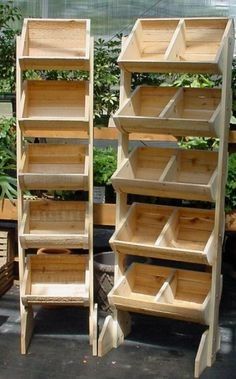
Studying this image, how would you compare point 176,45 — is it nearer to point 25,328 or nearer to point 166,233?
point 166,233

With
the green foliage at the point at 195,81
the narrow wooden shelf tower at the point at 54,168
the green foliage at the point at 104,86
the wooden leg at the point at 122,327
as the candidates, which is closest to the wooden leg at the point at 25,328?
the narrow wooden shelf tower at the point at 54,168

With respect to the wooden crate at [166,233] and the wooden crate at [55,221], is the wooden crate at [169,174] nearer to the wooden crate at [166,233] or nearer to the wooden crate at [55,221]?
the wooden crate at [166,233]

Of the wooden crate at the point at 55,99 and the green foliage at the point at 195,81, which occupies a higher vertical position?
the wooden crate at the point at 55,99

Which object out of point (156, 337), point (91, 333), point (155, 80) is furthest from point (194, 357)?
point (155, 80)

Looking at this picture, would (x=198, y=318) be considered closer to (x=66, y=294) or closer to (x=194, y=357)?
(x=194, y=357)

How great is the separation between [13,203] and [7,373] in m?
1.42

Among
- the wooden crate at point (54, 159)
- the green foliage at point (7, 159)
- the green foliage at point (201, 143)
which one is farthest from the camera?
the green foliage at point (201, 143)

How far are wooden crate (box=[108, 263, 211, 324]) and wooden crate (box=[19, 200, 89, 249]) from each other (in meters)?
0.38

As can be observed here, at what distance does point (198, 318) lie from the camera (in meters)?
3.56

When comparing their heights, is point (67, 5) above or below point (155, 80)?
above

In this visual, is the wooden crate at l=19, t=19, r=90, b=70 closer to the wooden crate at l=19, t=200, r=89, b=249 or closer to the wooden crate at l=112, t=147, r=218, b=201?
the wooden crate at l=112, t=147, r=218, b=201

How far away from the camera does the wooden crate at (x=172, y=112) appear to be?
340 cm

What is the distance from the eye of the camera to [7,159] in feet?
15.8

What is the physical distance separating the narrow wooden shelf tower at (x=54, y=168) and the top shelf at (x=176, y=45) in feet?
0.89
